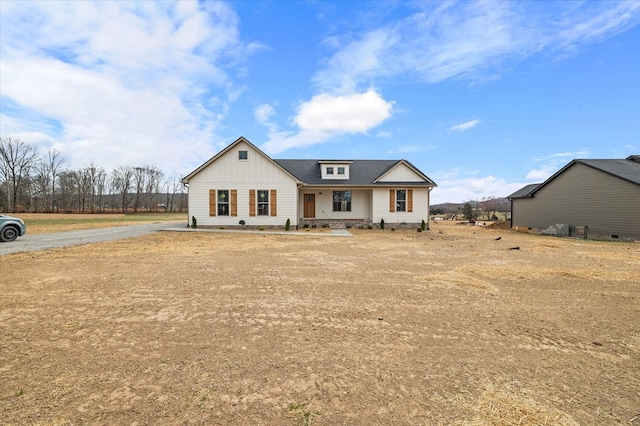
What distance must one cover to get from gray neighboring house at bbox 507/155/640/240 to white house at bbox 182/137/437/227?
8.60 meters

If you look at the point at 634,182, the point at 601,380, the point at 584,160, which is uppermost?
the point at 584,160

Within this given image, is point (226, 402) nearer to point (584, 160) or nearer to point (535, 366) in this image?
point (535, 366)

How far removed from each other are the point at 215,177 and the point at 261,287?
14.9 m

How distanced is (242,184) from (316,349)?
17.1m

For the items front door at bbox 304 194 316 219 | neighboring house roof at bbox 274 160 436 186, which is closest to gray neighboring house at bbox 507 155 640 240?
neighboring house roof at bbox 274 160 436 186

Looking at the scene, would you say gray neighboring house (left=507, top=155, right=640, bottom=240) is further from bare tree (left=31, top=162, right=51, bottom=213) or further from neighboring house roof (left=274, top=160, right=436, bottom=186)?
bare tree (left=31, top=162, right=51, bottom=213)

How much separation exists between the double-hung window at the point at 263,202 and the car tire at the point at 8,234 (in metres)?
11.6

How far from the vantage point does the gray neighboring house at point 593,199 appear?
51.9 feet

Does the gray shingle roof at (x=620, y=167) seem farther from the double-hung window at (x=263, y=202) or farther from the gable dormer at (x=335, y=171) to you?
the double-hung window at (x=263, y=202)

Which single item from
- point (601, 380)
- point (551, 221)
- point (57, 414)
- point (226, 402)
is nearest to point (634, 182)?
point (551, 221)

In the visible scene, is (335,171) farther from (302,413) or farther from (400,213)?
(302,413)

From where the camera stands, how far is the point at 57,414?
7.41 ft

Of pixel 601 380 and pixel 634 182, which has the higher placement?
pixel 634 182

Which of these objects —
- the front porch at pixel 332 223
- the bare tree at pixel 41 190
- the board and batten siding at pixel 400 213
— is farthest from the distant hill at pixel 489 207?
the bare tree at pixel 41 190
